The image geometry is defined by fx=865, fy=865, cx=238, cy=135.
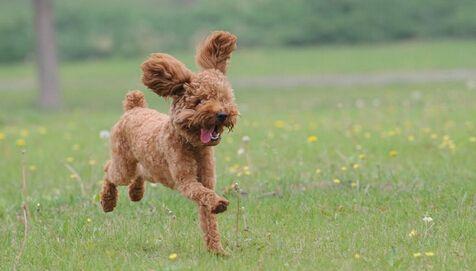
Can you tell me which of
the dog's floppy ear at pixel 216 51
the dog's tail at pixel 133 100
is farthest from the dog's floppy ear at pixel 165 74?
the dog's tail at pixel 133 100

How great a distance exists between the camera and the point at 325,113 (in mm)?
13758

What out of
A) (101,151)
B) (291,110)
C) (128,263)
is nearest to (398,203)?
(128,263)

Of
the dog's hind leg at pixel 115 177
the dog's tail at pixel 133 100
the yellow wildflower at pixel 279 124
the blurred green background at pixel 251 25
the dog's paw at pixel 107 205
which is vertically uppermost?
the dog's tail at pixel 133 100

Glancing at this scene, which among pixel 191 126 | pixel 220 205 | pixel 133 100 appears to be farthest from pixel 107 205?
pixel 220 205

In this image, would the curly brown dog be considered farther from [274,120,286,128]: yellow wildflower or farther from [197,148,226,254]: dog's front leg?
[274,120,286,128]: yellow wildflower

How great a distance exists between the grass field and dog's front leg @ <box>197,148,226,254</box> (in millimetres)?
94

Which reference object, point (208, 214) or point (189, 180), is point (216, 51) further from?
point (208, 214)

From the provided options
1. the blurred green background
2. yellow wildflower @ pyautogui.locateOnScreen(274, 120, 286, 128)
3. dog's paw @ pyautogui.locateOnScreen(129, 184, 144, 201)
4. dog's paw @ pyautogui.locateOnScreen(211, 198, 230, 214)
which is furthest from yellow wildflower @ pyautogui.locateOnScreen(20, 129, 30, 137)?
the blurred green background

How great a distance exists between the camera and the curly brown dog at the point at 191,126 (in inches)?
198

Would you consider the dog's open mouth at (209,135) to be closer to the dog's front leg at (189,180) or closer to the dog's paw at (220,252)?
the dog's front leg at (189,180)

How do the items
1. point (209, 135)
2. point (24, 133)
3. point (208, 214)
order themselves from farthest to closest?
point (24, 133) < point (208, 214) < point (209, 135)

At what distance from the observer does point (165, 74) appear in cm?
518

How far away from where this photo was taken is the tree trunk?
18.2 meters

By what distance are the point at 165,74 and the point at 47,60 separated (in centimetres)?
1404
